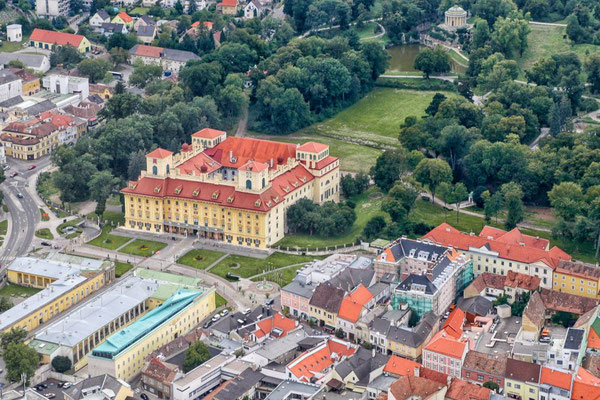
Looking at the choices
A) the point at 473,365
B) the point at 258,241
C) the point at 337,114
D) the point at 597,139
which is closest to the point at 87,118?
the point at 337,114

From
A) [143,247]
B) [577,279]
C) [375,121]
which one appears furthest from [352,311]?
[375,121]

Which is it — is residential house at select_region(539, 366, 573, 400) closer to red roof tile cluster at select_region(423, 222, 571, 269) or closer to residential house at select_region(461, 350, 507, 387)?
residential house at select_region(461, 350, 507, 387)

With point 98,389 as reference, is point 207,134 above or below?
above

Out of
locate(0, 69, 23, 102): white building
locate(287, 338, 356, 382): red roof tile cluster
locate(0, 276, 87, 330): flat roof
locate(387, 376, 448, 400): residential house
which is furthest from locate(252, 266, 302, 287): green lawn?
locate(0, 69, 23, 102): white building

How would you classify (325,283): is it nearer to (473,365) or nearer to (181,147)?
(473,365)

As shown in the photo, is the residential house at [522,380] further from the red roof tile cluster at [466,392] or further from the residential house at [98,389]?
the residential house at [98,389]

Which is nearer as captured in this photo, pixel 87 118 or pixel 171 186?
pixel 171 186

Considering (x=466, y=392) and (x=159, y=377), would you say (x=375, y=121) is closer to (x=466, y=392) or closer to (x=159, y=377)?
(x=159, y=377)
